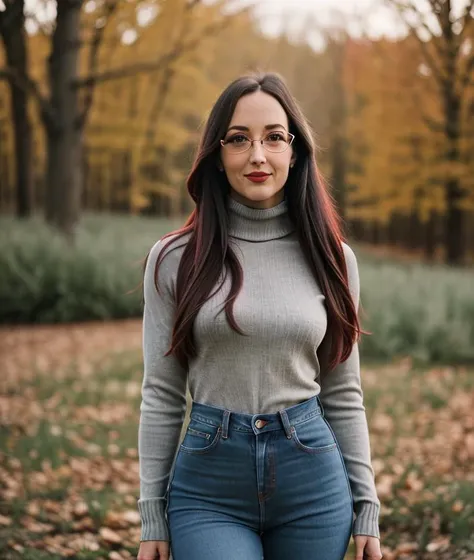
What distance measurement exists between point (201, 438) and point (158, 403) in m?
0.19

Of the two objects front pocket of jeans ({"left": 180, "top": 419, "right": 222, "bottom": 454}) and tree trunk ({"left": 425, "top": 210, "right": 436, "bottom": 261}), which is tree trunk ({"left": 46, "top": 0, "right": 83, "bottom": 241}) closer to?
front pocket of jeans ({"left": 180, "top": 419, "right": 222, "bottom": 454})

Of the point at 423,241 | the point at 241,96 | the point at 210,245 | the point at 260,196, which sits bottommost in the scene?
the point at 423,241

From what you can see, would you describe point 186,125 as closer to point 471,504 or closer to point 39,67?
point 39,67

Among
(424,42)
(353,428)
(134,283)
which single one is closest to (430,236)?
(424,42)

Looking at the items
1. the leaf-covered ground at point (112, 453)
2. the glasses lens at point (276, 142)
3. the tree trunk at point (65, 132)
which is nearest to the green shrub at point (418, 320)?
the leaf-covered ground at point (112, 453)

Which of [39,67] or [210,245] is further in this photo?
[39,67]

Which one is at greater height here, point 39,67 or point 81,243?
point 39,67

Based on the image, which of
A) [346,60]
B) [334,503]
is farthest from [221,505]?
[346,60]

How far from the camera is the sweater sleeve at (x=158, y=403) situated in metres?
2.02

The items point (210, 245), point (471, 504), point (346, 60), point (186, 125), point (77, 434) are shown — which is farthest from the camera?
point (186, 125)

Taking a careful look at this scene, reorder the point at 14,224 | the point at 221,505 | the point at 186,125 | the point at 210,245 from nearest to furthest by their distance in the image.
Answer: the point at 221,505 → the point at 210,245 → the point at 14,224 → the point at 186,125

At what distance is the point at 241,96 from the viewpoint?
2.11 metres

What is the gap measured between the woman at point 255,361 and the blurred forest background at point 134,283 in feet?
1.38

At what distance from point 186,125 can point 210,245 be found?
3017 cm
